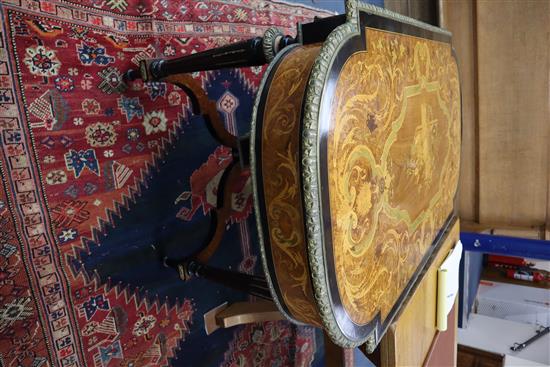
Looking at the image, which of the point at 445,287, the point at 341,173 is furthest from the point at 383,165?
the point at 445,287

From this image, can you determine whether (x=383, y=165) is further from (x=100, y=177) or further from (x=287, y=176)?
(x=100, y=177)

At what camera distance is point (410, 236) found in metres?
1.05

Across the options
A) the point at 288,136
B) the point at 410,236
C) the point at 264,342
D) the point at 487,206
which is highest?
the point at 288,136

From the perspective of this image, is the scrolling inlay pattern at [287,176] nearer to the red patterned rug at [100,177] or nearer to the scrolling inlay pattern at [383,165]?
the scrolling inlay pattern at [383,165]

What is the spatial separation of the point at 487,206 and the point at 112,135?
→ 2248 millimetres

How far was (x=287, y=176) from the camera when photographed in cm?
67

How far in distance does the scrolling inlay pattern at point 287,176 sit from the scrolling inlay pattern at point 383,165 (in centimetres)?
6

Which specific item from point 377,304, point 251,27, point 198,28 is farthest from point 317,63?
point 251,27

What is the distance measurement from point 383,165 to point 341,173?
0.19 meters

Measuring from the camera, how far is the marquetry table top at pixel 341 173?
66 cm

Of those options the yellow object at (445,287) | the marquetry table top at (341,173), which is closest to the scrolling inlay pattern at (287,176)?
the marquetry table top at (341,173)

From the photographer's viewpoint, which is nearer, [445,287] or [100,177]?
[100,177]

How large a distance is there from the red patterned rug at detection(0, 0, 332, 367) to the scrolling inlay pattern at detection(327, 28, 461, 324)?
0.65 m

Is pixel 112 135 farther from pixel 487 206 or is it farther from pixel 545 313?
pixel 545 313
